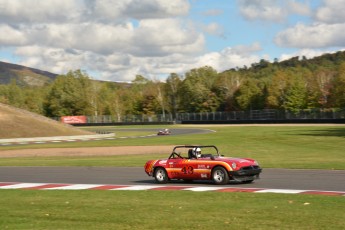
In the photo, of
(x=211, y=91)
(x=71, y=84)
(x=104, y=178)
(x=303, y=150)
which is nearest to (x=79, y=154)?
(x=303, y=150)

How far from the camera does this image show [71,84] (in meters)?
162

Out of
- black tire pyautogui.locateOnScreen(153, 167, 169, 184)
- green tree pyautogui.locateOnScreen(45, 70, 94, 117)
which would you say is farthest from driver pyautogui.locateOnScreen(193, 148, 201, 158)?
green tree pyautogui.locateOnScreen(45, 70, 94, 117)

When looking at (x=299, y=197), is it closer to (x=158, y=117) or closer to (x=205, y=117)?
(x=205, y=117)

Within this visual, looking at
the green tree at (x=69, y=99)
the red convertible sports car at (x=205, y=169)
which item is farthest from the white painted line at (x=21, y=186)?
the green tree at (x=69, y=99)

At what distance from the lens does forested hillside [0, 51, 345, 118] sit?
11988cm

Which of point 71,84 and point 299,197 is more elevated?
point 71,84

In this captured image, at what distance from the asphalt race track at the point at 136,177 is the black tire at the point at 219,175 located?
254 millimetres

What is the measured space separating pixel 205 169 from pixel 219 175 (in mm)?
533

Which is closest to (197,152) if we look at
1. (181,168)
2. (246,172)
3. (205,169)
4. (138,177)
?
(181,168)

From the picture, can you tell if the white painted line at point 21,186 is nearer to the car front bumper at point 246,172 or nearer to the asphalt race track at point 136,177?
the asphalt race track at point 136,177

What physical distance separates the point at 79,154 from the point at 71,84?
122 metres

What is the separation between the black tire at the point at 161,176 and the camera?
65.8ft

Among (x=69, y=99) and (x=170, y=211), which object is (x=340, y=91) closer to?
(x=69, y=99)

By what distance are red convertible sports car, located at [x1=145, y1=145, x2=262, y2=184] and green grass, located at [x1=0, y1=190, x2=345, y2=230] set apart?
250 cm
